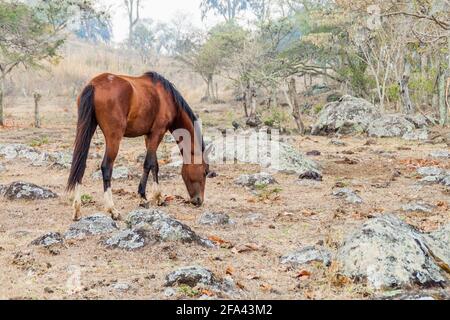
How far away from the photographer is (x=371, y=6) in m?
11.3

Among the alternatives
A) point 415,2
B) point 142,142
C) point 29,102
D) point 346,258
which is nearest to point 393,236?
point 346,258

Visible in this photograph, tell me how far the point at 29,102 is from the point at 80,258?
3105 cm

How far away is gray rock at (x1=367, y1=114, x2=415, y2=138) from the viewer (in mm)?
19266

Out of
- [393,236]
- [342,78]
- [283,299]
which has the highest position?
[342,78]

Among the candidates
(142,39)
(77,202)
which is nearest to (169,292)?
(77,202)

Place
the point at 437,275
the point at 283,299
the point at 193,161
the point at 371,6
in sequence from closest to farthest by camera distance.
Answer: the point at 283,299 → the point at 437,275 → the point at 193,161 → the point at 371,6

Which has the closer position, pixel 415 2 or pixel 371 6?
pixel 415 2

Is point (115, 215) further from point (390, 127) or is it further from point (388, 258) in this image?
point (390, 127)

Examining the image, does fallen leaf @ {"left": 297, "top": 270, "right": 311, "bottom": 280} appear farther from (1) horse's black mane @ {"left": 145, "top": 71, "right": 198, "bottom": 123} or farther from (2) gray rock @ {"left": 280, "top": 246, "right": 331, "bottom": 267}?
(1) horse's black mane @ {"left": 145, "top": 71, "right": 198, "bottom": 123}

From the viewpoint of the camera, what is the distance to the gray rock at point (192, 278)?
4.77 meters

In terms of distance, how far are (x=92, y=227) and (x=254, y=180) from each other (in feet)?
15.2

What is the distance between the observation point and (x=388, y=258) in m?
4.86

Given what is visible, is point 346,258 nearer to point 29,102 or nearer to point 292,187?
point 292,187

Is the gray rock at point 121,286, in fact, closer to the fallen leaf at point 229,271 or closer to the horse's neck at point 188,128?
the fallen leaf at point 229,271
